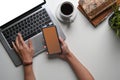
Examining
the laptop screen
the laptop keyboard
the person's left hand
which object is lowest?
the person's left hand

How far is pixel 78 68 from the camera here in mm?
1156

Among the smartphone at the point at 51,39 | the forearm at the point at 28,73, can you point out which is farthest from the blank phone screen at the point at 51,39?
the forearm at the point at 28,73

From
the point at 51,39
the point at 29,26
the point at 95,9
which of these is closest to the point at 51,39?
the point at 51,39

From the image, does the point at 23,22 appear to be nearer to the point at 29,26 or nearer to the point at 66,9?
the point at 29,26

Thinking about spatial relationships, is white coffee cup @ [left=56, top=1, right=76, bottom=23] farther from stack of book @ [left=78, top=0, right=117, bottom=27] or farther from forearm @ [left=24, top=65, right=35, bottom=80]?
forearm @ [left=24, top=65, right=35, bottom=80]

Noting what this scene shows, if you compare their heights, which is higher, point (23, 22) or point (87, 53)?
point (23, 22)

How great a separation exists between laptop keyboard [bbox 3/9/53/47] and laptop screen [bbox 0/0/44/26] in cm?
3

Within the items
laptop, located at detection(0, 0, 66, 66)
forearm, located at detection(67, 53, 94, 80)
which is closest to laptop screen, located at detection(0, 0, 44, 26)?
laptop, located at detection(0, 0, 66, 66)

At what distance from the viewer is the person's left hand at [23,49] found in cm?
113

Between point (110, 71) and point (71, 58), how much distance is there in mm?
176

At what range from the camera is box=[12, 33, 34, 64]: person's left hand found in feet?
3.71

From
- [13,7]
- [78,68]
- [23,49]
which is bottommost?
[78,68]

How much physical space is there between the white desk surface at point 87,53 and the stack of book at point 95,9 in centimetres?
2

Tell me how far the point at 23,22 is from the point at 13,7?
0.07 meters
